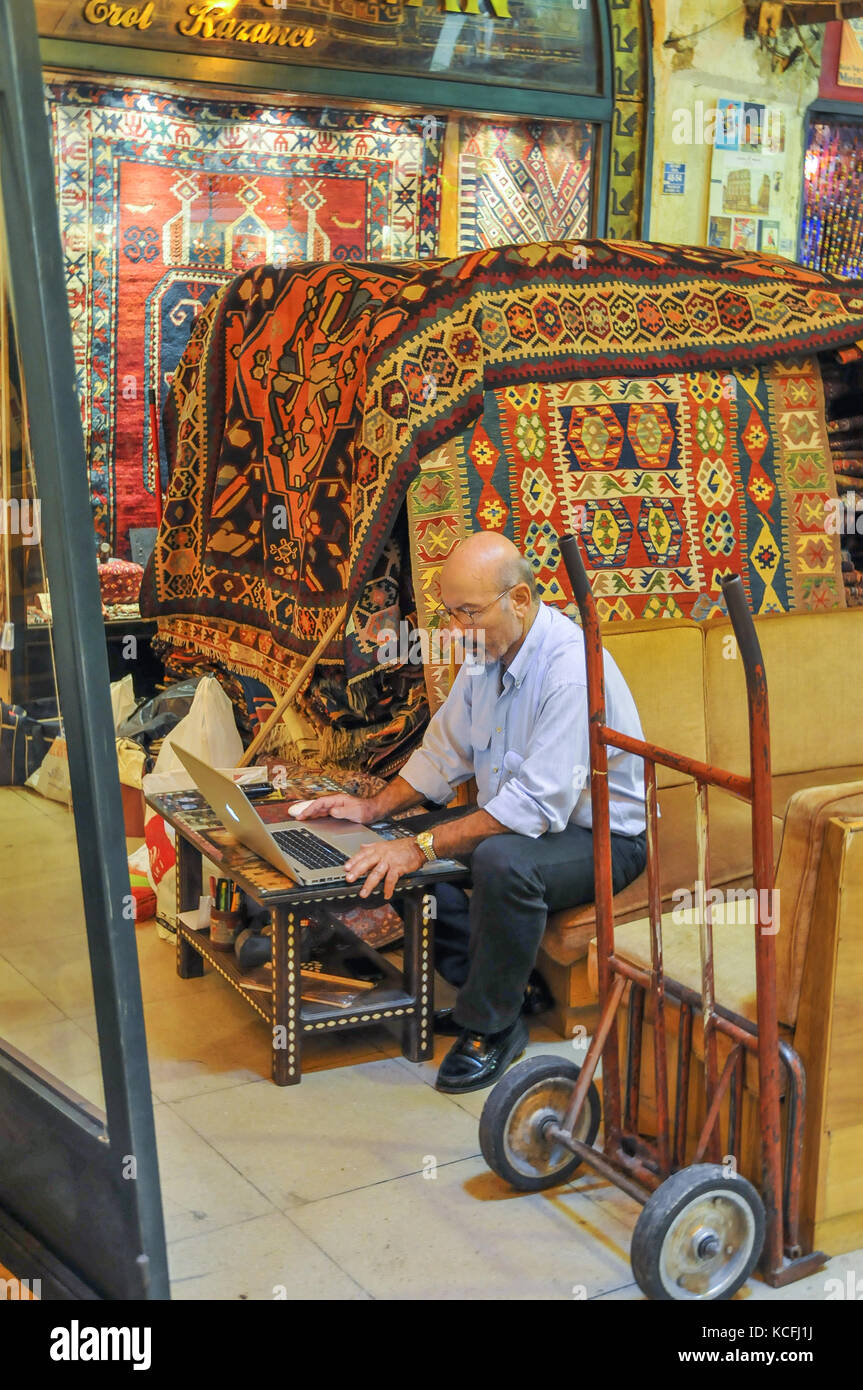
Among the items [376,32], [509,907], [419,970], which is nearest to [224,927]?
[419,970]

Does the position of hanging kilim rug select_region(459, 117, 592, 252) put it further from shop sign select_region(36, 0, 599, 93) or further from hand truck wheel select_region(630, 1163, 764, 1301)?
hand truck wheel select_region(630, 1163, 764, 1301)

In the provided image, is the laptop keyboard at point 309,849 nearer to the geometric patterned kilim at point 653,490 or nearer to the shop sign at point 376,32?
the geometric patterned kilim at point 653,490

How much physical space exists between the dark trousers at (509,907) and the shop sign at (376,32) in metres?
5.08

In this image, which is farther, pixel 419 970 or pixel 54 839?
pixel 419 970

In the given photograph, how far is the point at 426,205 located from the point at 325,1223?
21.5ft

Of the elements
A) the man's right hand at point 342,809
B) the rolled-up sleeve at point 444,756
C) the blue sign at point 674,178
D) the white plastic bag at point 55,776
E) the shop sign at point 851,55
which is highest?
the shop sign at point 851,55

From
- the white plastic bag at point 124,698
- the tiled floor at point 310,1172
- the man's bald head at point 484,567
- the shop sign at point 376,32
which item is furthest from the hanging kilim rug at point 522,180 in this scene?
the tiled floor at point 310,1172

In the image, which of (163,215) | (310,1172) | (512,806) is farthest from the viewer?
(163,215)

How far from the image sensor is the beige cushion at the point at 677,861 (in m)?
4.12

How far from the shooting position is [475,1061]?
3.95 metres

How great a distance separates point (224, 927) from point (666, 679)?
157 cm

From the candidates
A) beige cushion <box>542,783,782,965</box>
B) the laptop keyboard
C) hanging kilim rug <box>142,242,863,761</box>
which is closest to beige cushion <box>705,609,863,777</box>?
beige cushion <box>542,783,782,965</box>

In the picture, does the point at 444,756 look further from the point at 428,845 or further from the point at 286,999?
the point at 286,999

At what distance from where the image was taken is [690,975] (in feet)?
10.5
